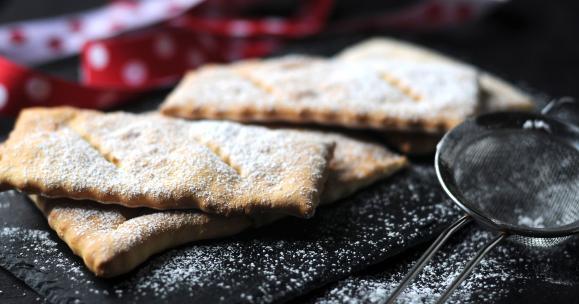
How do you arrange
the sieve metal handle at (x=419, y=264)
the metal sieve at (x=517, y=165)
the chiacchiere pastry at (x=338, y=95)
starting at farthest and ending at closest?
the chiacchiere pastry at (x=338, y=95), the metal sieve at (x=517, y=165), the sieve metal handle at (x=419, y=264)

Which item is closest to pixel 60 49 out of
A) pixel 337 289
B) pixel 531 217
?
pixel 337 289

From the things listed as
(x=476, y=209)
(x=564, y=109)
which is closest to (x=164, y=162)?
(x=476, y=209)

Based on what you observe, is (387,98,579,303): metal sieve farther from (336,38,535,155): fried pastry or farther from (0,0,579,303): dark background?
(0,0,579,303): dark background

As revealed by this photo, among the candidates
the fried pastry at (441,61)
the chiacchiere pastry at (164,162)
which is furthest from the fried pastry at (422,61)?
the chiacchiere pastry at (164,162)

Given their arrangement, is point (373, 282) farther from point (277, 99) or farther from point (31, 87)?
point (31, 87)

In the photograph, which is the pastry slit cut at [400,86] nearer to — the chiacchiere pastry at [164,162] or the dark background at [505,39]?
the chiacchiere pastry at [164,162]
